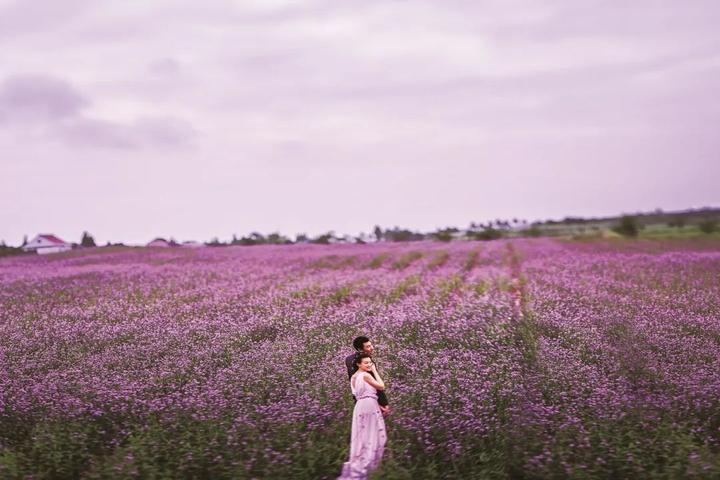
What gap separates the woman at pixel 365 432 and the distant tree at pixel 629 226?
175ft

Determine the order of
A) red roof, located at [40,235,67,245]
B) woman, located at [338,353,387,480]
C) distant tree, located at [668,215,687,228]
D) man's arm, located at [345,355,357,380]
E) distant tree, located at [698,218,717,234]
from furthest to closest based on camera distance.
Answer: red roof, located at [40,235,67,245]
distant tree, located at [668,215,687,228]
distant tree, located at [698,218,717,234]
man's arm, located at [345,355,357,380]
woman, located at [338,353,387,480]

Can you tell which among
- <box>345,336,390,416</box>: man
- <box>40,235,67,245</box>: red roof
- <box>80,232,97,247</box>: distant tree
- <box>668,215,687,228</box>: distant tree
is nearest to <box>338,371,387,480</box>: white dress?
<box>345,336,390,416</box>: man

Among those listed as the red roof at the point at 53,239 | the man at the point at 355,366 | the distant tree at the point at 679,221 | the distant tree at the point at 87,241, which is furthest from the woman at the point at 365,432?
the red roof at the point at 53,239

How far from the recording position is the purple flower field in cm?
666

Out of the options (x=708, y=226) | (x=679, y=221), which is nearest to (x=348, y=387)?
(x=708, y=226)

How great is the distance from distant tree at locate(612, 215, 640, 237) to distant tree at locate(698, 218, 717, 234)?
5.73 meters

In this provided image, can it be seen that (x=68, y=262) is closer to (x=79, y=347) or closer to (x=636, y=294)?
(x=79, y=347)

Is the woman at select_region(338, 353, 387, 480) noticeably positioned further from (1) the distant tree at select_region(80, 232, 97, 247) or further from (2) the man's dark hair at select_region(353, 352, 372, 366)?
(1) the distant tree at select_region(80, 232, 97, 247)

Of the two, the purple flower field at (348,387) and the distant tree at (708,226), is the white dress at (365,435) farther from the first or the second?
the distant tree at (708,226)

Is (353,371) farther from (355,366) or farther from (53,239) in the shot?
(53,239)

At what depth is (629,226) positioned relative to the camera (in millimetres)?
55562

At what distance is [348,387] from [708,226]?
49.2m

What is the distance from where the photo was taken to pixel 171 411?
752 cm

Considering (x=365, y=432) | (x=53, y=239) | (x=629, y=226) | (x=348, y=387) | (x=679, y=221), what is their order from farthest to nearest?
(x=53, y=239), (x=679, y=221), (x=629, y=226), (x=348, y=387), (x=365, y=432)
